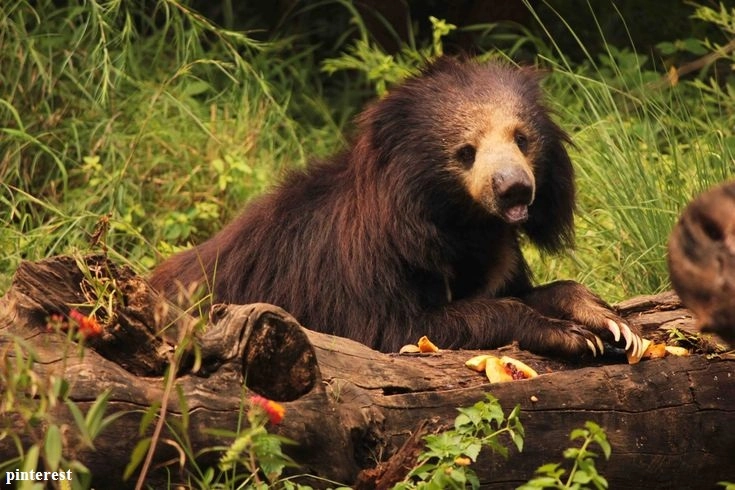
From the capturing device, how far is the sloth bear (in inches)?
192

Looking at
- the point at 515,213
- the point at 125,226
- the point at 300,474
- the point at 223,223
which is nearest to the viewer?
the point at 300,474

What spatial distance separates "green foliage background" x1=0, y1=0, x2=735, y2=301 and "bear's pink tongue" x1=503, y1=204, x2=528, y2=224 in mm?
1131

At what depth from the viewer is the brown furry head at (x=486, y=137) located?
489 centimetres

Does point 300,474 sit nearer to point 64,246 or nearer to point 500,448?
point 500,448

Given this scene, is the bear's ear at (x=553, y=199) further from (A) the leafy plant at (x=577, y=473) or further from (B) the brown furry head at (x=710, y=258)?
(B) the brown furry head at (x=710, y=258)

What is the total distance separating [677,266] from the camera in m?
3.15

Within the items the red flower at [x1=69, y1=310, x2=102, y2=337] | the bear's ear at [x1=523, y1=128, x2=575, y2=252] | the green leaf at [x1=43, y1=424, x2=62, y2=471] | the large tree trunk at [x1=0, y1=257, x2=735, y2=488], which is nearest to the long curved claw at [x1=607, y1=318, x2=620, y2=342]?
the large tree trunk at [x1=0, y1=257, x2=735, y2=488]

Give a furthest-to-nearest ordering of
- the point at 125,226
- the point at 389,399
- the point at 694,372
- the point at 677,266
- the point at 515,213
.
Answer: the point at 125,226 < the point at 515,213 < the point at 694,372 < the point at 389,399 < the point at 677,266

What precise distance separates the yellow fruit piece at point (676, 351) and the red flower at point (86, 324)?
197 centimetres

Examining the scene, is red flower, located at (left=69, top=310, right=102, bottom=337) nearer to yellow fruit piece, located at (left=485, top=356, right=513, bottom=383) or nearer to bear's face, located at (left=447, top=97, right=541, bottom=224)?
yellow fruit piece, located at (left=485, top=356, right=513, bottom=383)

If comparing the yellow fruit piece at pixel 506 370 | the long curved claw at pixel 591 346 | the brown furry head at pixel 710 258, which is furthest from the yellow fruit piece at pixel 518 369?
the brown furry head at pixel 710 258

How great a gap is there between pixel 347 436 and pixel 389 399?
0.75 feet

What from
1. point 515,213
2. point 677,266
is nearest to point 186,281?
point 515,213

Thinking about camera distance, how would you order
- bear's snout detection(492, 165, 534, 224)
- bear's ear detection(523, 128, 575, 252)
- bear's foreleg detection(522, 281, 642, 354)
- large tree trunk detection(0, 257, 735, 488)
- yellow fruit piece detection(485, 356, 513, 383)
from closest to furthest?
large tree trunk detection(0, 257, 735, 488) < yellow fruit piece detection(485, 356, 513, 383) < bear's foreleg detection(522, 281, 642, 354) < bear's snout detection(492, 165, 534, 224) < bear's ear detection(523, 128, 575, 252)
